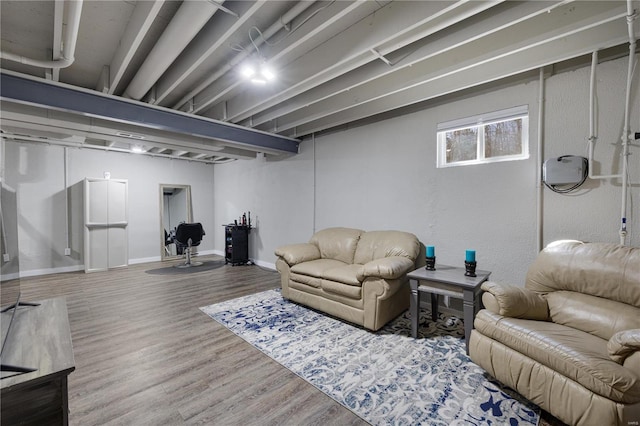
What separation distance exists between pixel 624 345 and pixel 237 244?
5851 mm

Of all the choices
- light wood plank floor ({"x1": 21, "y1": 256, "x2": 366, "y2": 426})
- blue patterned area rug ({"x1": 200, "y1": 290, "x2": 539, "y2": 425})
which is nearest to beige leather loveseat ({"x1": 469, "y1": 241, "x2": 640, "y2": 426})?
blue patterned area rug ({"x1": 200, "y1": 290, "x2": 539, "y2": 425})

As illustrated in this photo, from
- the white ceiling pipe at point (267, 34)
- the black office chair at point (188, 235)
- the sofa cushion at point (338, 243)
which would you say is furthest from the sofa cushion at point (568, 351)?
the black office chair at point (188, 235)

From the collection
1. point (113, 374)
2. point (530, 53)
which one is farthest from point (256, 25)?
point (113, 374)

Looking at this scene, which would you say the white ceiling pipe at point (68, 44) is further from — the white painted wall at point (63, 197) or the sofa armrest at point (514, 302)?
the white painted wall at point (63, 197)

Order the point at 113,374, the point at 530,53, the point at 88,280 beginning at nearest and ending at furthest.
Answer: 1. the point at 113,374
2. the point at 530,53
3. the point at 88,280

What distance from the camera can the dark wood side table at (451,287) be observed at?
237cm

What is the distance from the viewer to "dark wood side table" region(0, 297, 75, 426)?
3.19ft

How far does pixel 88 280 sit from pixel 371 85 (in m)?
5.76

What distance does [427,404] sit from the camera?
1.79 m

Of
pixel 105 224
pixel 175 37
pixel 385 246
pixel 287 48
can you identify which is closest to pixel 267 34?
pixel 287 48

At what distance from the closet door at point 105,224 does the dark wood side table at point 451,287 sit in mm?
6087

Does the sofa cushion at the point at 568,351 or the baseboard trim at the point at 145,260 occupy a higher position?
the sofa cushion at the point at 568,351

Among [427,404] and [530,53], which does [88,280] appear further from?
[530,53]

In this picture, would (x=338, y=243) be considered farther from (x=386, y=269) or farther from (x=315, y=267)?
(x=386, y=269)
